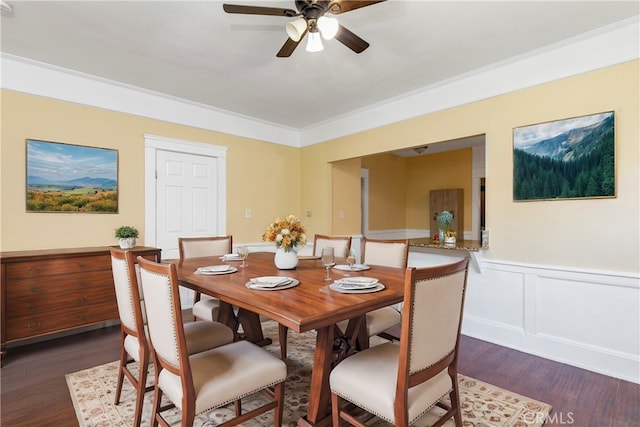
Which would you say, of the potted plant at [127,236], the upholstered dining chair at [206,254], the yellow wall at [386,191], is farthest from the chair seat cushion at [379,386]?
the yellow wall at [386,191]

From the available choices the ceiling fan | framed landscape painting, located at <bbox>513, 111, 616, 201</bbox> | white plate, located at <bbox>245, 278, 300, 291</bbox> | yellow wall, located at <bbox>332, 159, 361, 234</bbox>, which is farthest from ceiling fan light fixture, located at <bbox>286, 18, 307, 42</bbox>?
yellow wall, located at <bbox>332, 159, 361, 234</bbox>

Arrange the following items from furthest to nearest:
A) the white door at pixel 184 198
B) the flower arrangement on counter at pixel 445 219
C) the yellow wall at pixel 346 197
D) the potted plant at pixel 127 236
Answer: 1. the yellow wall at pixel 346 197
2. the white door at pixel 184 198
3. the flower arrangement on counter at pixel 445 219
4. the potted plant at pixel 127 236

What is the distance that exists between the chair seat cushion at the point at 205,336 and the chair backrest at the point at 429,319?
1.17 meters

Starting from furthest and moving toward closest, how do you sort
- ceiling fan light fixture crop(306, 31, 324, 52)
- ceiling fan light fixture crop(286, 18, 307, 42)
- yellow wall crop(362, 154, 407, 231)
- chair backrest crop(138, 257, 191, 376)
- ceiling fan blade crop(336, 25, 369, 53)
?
yellow wall crop(362, 154, 407, 231), ceiling fan light fixture crop(306, 31, 324, 52), ceiling fan blade crop(336, 25, 369, 53), ceiling fan light fixture crop(286, 18, 307, 42), chair backrest crop(138, 257, 191, 376)

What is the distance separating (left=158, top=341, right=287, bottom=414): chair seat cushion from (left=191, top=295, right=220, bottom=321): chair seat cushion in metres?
0.86

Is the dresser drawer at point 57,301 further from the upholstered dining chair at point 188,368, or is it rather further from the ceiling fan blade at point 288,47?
the ceiling fan blade at point 288,47

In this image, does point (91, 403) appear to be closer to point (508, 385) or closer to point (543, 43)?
point (508, 385)

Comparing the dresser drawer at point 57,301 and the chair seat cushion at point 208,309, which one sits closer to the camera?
the chair seat cushion at point 208,309

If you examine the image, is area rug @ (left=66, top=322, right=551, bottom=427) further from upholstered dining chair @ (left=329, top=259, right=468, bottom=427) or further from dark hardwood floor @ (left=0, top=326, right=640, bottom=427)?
upholstered dining chair @ (left=329, top=259, right=468, bottom=427)

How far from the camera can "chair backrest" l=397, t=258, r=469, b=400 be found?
1186mm

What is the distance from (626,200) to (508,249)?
91cm

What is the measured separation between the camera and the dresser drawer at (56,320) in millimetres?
2576

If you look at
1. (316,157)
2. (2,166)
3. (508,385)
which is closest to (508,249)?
(508,385)

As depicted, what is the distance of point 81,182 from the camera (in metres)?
3.20
